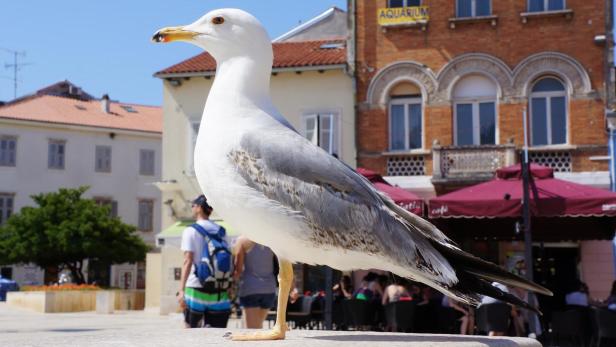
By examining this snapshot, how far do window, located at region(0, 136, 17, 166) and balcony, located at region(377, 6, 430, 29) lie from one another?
2658cm

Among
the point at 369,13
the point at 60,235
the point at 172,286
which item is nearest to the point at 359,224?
the point at 369,13

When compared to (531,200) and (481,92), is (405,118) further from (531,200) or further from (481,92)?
(531,200)

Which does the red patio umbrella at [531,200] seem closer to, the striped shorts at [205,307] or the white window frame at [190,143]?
→ the striped shorts at [205,307]

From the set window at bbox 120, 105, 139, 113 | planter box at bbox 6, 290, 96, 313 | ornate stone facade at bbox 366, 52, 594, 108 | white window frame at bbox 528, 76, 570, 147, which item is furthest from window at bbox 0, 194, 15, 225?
white window frame at bbox 528, 76, 570, 147

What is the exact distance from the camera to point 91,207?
3794 cm

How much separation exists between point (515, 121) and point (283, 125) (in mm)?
18224

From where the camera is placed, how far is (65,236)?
36625mm

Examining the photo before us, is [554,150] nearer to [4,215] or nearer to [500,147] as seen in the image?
[500,147]

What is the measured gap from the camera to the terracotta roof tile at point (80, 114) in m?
43.9

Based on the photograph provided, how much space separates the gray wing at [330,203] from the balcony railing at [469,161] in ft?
56.8

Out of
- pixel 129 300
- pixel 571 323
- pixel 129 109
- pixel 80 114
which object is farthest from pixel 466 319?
pixel 129 109

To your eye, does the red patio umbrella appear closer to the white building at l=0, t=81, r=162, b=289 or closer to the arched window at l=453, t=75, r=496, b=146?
the arched window at l=453, t=75, r=496, b=146

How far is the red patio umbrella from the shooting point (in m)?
11.7

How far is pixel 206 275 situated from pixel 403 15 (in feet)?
55.9
